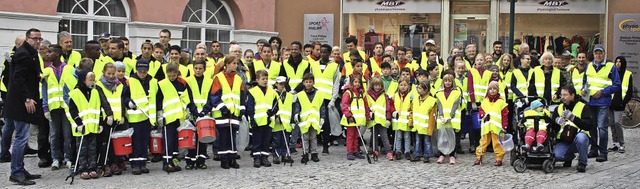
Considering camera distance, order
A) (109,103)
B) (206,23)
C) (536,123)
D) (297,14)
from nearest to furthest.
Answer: (109,103) → (536,123) → (206,23) → (297,14)

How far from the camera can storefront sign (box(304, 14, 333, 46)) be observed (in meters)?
24.1

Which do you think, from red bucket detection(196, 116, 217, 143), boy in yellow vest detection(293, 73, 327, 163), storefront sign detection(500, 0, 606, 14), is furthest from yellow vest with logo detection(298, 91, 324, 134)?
storefront sign detection(500, 0, 606, 14)

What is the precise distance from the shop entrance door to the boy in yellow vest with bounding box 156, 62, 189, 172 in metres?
13.7

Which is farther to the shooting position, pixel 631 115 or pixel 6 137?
pixel 631 115

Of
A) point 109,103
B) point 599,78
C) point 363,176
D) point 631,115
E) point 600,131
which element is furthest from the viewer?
point 631,115

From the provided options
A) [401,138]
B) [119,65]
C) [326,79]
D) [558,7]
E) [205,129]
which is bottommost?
[401,138]

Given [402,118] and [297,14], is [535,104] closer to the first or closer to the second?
[402,118]

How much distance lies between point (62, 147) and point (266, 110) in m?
2.86

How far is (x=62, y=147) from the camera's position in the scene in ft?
39.1

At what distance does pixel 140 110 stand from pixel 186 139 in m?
0.72

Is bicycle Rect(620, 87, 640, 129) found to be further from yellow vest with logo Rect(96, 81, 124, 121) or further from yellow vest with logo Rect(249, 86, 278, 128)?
yellow vest with logo Rect(96, 81, 124, 121)

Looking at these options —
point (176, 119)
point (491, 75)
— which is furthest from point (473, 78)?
point (176, 119)

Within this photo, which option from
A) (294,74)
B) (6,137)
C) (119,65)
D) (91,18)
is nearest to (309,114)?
(294,74)

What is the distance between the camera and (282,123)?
491 inches
